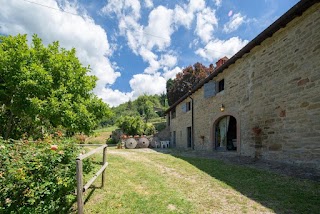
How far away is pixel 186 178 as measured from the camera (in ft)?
18.1

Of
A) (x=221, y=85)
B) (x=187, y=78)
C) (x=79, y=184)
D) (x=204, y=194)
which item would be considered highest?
(x=187, y=78)

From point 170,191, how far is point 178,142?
14371 millimetres

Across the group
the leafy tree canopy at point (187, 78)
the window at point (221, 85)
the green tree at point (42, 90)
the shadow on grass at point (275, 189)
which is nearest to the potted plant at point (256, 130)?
the shadow on grass at point (275, 189)

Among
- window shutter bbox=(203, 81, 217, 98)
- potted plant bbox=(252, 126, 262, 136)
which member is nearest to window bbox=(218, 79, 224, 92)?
window shutter bbox=(203, 81, 217, 98)

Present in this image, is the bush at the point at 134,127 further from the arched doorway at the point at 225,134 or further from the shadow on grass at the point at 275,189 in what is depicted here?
the shadow on grass at the point at 275,189

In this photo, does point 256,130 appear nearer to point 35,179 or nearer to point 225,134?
point 225,134

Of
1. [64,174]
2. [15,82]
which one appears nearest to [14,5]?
[15,82]

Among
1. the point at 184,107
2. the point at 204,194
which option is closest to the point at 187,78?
the point at 184,107

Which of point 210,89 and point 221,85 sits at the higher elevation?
point 221,85

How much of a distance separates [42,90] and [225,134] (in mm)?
9064

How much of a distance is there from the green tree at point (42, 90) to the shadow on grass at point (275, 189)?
222 inches

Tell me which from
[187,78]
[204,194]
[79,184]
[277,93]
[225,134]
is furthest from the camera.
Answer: [187,78]

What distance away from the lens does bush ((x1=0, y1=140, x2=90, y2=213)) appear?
250 cm

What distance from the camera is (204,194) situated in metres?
4.20
